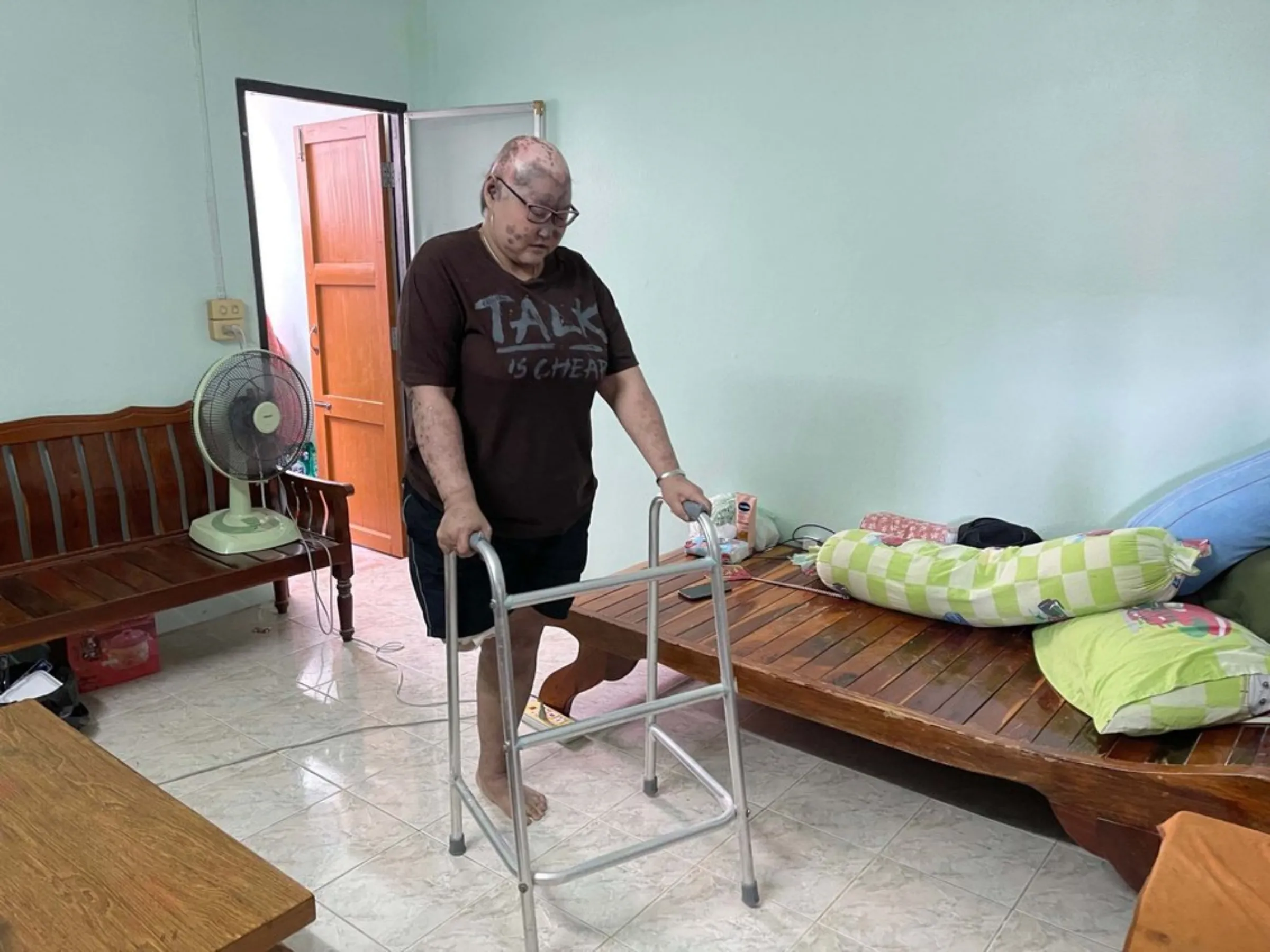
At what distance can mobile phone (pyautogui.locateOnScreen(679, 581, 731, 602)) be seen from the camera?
103 inches

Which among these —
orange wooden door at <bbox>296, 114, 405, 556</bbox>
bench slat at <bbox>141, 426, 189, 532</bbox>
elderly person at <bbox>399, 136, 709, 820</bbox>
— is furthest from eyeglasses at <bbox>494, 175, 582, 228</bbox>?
orange wooden door at <bbox>296, 114, 405, 556</bbox>

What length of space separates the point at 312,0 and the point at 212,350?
135 cm

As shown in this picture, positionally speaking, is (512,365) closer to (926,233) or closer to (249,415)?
(926,233)

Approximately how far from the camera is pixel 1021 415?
8.52 ft

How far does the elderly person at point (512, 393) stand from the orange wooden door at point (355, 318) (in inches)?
76.8

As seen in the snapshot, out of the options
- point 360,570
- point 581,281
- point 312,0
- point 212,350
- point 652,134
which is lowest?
point 360,570

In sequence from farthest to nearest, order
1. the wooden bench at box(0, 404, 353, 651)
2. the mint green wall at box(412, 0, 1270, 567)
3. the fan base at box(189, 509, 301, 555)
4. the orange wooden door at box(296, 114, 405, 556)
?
the orange wooden door at box(296, 114, 405, 556), the fan base at box(189, 509, 301, 555), the wooden bench at box(0, 404, 353, 651), the mint green wall at box(412, 0, 1270, 567)

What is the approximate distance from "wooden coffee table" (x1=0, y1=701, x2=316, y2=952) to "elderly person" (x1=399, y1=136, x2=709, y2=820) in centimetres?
59

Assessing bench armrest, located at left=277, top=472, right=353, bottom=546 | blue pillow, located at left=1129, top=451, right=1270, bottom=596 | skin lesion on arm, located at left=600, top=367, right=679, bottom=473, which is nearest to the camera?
skin lesion on arm, located at left=600, top=367, right=679, bottom=473

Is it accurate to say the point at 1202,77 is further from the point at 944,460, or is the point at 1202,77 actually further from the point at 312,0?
the point at 312,0

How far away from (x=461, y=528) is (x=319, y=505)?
Result: 188cm

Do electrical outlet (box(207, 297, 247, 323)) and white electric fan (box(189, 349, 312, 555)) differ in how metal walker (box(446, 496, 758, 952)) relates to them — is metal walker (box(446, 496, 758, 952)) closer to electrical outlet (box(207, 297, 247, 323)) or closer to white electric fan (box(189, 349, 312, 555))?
white electric fan (box(189, 349, 312, 555))

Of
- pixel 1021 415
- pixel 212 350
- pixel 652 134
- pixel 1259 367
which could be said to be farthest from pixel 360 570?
pixel 1259 367

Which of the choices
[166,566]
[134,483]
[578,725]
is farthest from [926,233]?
[134,483]
